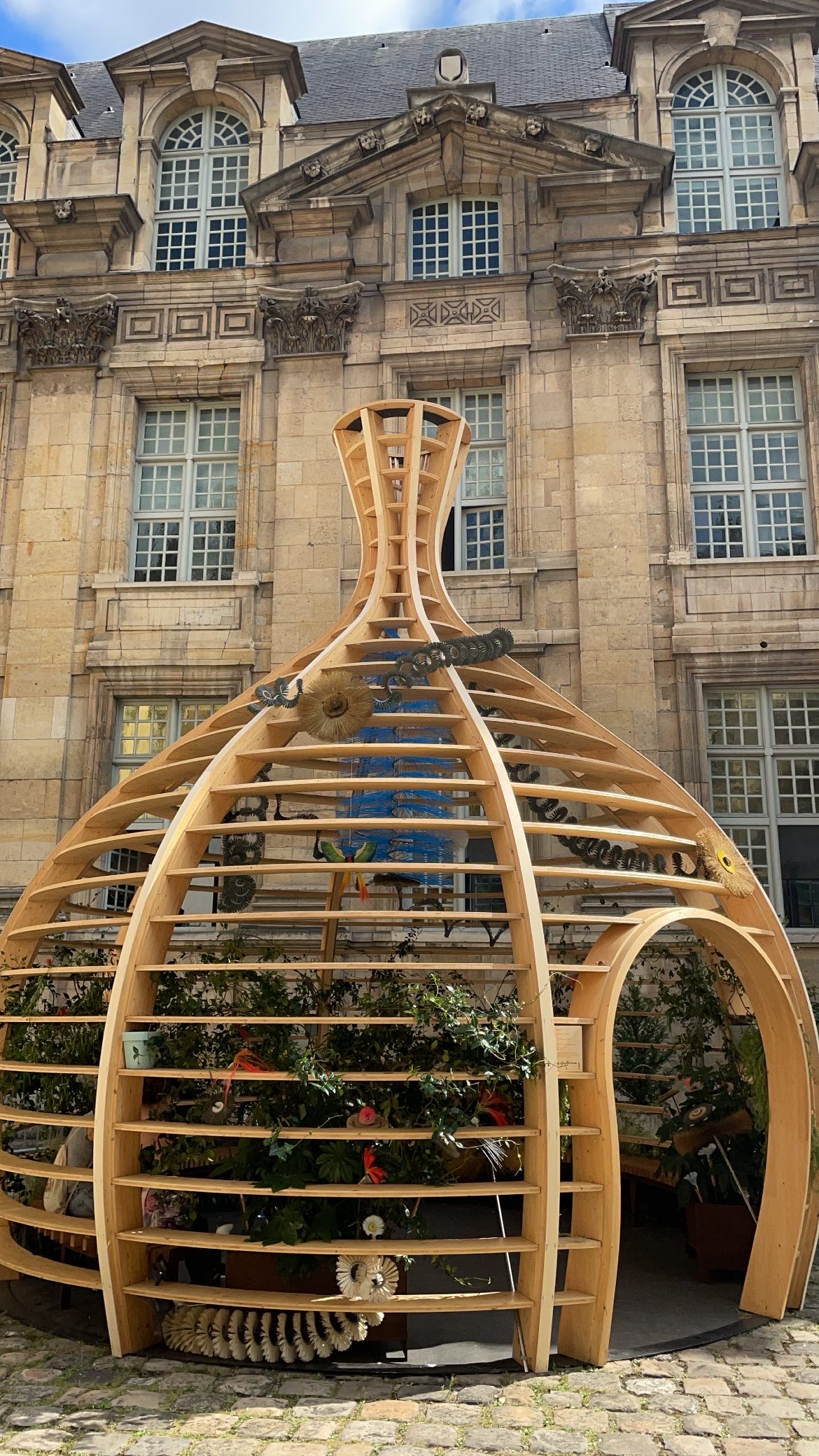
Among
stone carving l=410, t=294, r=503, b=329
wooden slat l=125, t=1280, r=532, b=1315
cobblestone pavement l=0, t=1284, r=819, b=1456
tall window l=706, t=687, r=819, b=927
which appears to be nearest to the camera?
cobblestone pavement l=0, t=1284, r=819, b=1456

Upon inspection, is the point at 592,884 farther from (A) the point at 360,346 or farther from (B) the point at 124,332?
(B) the point at 124,332

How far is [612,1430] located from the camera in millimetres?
5895

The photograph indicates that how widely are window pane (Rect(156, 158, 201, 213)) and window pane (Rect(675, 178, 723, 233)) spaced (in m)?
6.91

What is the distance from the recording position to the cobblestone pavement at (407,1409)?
5.71 meters

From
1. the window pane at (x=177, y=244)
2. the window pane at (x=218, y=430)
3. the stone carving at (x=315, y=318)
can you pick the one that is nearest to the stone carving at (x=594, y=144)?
the stone carving at (x=315, y=318)

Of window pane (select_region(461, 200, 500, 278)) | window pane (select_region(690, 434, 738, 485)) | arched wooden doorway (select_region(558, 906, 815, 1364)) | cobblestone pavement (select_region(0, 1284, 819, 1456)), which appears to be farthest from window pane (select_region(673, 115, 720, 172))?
cobblestone pavement (select_region(0, 1284, 819, 1456))

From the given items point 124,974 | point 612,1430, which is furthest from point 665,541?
point 612,1430

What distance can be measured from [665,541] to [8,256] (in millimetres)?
10427

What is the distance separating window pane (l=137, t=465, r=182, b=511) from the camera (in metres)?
16.6

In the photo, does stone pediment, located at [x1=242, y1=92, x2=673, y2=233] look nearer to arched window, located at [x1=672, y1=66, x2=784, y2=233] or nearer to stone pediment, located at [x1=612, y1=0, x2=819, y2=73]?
arched window, located at [x1=672, y1=66, x2=784, y2=233]

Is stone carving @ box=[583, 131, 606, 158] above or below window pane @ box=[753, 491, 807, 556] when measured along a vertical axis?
above

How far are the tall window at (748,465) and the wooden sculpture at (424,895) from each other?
6041 mm

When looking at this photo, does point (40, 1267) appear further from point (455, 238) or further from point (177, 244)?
point (177, 244)

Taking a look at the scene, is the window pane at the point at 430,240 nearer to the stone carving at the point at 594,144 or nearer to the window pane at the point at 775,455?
the stone carving at the point at 594,144
